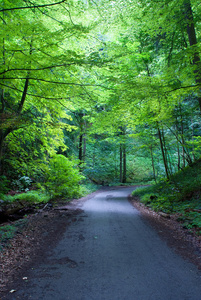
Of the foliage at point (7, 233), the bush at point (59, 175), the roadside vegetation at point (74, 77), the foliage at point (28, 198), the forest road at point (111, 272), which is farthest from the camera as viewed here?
the bush at point (59, 175)

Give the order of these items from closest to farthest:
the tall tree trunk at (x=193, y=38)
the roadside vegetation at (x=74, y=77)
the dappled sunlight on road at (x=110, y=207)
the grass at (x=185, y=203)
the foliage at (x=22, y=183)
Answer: the roadside vegetation at (x=74, y=77) → the tall tree trunk at (x=193, y=38) → the grass at (x=185, y=203) → the dappled sunlight on road at (x=110, y=207) → the foliage at (x=22, y=183)

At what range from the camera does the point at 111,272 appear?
286 cm

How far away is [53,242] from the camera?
4133mm

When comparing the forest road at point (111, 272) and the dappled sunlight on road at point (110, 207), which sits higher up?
the dappled sunlight on road at point (110, 207)

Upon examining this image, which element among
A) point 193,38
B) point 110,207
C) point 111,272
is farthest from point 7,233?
→ point 193,38

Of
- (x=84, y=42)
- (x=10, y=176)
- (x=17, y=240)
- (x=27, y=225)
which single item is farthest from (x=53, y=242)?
(x=10, y=176)

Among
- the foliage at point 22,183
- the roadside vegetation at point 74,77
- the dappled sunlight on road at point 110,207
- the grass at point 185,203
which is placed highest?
the roadside vegetation at point 74,77

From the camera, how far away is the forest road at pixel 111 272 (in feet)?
7.70

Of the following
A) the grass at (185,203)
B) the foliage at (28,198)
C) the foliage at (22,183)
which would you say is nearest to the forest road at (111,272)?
the grass at (185,203)

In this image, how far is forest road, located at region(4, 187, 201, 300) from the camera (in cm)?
235

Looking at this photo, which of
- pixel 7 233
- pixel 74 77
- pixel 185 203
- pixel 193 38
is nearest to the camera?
pixel 7 233

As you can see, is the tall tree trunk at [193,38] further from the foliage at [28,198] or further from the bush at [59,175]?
the foliage at [28,198]

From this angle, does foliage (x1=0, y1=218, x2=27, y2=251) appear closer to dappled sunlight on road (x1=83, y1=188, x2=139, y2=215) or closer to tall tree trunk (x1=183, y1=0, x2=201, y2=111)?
dappled sunlight on road (x1=83, y1=188, x2=139, y2=215)

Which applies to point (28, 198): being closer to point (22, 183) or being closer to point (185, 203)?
point (22, 183)
